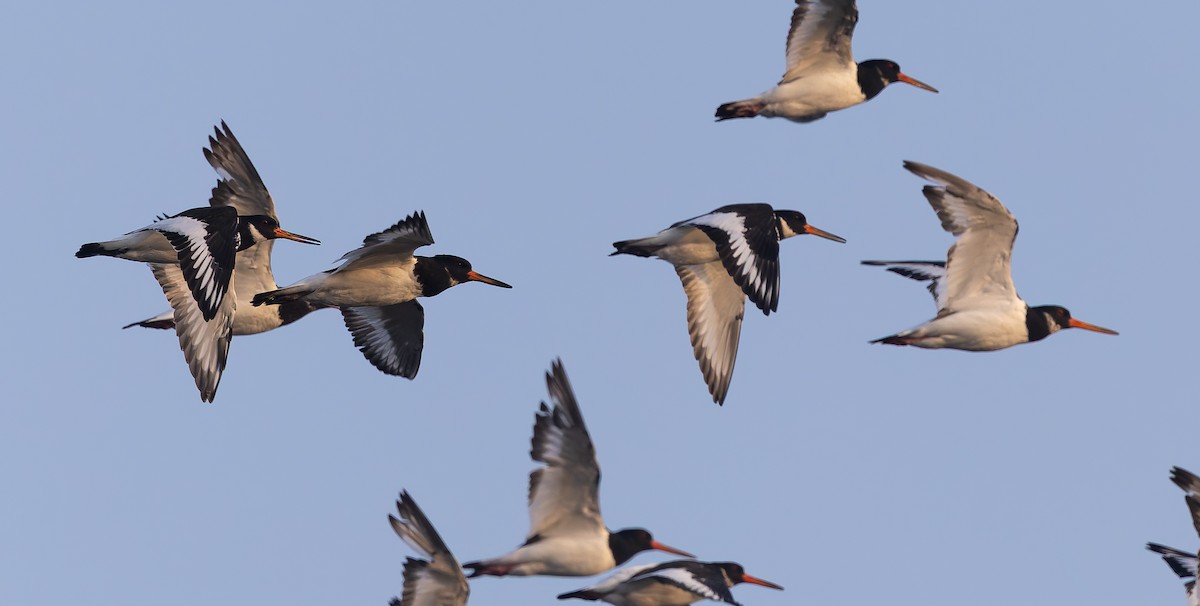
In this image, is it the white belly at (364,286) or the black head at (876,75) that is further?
the black head at (876,75)

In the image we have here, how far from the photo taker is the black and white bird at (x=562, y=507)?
538 inches

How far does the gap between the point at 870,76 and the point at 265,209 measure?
20.3 feet

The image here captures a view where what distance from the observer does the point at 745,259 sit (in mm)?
15523

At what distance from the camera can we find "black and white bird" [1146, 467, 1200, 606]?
13906 millimetres

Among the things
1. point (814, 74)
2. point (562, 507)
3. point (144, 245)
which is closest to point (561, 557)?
point (562, 507)

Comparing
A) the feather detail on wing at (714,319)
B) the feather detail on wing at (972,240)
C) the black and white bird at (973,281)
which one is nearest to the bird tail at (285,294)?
the feather detail on wing at (714,319)

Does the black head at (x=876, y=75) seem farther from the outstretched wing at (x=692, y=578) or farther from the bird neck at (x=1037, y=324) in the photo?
the outstretched wing at (x=692, y=578)

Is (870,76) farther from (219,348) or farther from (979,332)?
(219,348)

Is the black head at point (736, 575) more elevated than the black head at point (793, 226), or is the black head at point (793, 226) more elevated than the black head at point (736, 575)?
the black head at point (793, 226)

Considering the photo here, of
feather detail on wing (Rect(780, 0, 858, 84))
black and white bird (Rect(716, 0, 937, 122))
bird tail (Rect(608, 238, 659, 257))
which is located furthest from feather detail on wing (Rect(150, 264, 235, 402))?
feather detail on wing (Rect(780, 0, 858, 84))

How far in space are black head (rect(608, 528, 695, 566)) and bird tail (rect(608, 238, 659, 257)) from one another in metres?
3.31

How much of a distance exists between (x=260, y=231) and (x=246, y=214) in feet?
1.82

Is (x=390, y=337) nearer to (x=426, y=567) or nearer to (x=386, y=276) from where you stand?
(x=386, y=276)

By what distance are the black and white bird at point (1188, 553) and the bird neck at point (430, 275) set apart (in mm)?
6326
